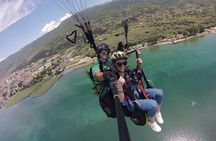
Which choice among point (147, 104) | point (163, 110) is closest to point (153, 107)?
point (147, 104)

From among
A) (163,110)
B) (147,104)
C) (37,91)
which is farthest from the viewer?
(37,91)

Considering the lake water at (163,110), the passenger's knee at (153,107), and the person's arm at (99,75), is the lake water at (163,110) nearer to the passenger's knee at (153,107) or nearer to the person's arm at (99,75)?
the passenger's knee at (153,107)

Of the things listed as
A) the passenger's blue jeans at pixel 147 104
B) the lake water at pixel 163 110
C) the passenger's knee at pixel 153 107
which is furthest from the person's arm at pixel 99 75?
the lake water at pixel 163 110

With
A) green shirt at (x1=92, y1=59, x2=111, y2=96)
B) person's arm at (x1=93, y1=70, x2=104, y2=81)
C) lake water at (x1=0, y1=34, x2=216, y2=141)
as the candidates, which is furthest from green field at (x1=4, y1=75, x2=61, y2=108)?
person's arm at (x1=93, y1=70, x2=104, y2=81)

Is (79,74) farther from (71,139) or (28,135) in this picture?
(71,139)

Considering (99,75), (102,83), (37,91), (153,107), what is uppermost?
(99,75)

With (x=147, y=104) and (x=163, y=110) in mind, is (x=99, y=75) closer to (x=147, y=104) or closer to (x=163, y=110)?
(x=147, y=104)

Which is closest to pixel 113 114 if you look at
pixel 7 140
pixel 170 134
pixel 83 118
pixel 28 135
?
pixel 170 134

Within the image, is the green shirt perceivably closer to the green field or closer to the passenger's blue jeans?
the passenger's blue jeans
